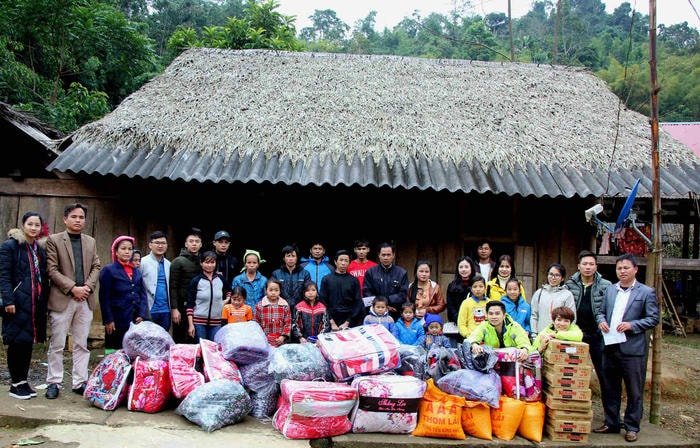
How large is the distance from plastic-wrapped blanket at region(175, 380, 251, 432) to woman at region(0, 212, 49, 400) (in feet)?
5.11

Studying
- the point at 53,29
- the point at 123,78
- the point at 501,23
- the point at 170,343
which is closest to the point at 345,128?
the point at 170,343

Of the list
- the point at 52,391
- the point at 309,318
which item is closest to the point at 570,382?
the point at 309,318

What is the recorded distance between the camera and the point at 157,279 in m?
5.94

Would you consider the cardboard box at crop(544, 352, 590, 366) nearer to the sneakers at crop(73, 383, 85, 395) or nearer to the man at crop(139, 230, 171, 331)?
the man at crop(139, 230, 171, 331)

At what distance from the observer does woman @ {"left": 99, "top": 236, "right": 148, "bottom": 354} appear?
5371 mm

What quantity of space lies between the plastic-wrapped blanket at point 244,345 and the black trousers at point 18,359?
1763 millimetres

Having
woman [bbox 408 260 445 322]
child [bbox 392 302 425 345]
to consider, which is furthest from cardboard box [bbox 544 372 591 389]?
woman [bbox 408 260 445 322]

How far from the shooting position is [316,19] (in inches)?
2160

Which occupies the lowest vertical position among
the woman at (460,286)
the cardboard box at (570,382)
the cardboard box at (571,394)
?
the cardboard box at (571,394)

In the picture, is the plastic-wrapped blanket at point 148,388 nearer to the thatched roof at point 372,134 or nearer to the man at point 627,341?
the thatched roof at point 372,134

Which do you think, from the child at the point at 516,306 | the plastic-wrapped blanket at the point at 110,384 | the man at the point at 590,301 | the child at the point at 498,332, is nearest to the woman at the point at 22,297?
the plastic-wrapped blanket at the point at 110,384

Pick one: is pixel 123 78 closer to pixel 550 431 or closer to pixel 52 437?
pixel 52 437

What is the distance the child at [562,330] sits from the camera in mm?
4941

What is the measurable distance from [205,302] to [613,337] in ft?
13.6
